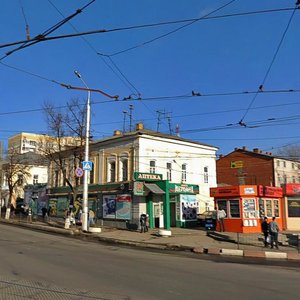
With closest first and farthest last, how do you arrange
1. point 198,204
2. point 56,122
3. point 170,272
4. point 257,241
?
point 170,272
point 257,241
point 56,122
point 198,204

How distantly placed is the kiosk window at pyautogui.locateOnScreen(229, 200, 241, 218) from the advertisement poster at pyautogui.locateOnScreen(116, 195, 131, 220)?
962 cm

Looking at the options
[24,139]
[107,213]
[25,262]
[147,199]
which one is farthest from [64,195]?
[24,139]

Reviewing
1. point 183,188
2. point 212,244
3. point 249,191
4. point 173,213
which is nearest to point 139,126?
point 183,188

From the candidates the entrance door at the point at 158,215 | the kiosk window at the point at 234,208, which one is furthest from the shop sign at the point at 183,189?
the kiosk window at the point at 234,208

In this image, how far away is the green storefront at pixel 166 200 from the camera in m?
34.7

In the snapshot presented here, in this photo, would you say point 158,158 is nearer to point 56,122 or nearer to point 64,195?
point 56,122

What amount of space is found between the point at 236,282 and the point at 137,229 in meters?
24.6

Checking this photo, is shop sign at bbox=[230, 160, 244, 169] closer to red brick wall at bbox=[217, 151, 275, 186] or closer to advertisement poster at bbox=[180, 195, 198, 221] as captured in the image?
red brick wall at bbox=[217, 151, 275, 186]

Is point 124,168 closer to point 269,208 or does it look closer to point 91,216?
point 91,216

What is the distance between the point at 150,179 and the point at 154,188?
93 centimetres

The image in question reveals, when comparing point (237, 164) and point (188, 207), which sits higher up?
point (237, 164)

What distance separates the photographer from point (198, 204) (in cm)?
4147

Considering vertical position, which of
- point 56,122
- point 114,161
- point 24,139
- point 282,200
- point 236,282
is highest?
point 24,139

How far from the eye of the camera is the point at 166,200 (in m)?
34.6
